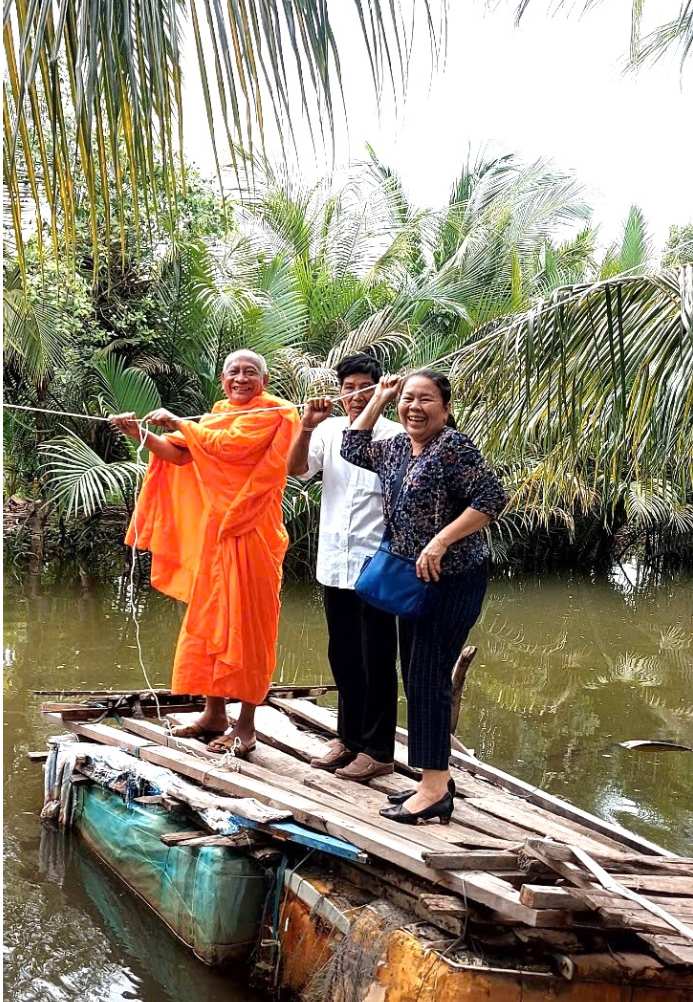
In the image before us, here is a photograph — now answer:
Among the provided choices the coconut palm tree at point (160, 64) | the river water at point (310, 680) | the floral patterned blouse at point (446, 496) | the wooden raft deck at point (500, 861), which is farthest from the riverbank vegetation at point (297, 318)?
the coconut palm tree at point (160, 64)

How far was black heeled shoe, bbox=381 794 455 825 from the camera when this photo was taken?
368 centimetres

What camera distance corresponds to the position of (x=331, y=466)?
4387 mm

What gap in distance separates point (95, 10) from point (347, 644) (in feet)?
9.77

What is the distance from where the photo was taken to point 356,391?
4.15 meters

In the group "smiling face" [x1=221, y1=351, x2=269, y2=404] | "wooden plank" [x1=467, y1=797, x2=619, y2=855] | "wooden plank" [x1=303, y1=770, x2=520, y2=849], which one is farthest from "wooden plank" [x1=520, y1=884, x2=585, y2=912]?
"smiling face" [x1=221, y1=351, x2=269, y2=404]

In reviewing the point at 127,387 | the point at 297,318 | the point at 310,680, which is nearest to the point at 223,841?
the point at 310,680

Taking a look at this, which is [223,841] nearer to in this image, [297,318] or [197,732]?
[197,732]

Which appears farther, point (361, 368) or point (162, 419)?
point (162, 419)

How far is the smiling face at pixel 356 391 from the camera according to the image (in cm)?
418

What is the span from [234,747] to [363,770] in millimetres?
646

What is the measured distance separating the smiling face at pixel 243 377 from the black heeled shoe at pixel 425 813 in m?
1.79

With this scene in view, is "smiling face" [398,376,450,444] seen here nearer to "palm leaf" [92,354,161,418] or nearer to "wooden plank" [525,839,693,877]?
"wooden plank" [525,839,693,877]

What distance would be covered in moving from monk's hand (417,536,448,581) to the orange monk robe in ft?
3.81

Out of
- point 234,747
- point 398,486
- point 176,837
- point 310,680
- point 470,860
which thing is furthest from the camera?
point 310,680
